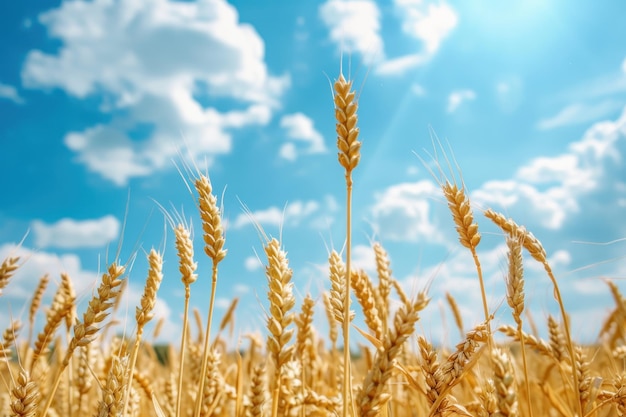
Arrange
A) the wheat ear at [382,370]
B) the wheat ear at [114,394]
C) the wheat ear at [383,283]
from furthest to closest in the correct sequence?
the wheat ear at [383,283], the wheat ear at [114,394], the wheat ear at [382,370]

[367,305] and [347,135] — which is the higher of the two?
[347,135]

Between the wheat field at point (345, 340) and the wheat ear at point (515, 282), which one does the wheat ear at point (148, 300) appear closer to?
the wheat field at point (345, 340)

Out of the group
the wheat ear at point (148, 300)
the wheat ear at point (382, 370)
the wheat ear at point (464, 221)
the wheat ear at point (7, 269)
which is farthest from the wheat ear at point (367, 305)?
the wheat ear at point (7, 269)

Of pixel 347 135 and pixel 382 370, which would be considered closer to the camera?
pixel 382 370

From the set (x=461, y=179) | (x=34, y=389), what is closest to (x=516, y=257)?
(x=461, y=179)

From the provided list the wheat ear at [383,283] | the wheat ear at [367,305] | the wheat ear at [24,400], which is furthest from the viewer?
the wheat ear at [383,283]

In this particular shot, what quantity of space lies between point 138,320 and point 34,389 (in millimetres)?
417

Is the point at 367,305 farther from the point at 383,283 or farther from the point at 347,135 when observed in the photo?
the point at 347,135

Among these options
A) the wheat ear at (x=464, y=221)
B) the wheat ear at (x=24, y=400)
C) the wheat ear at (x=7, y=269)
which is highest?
the wheat ear at (x=464, y=221)

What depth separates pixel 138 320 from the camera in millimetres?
1838

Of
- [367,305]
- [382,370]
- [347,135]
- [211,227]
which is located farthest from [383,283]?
[382,370]

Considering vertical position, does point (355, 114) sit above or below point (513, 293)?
above

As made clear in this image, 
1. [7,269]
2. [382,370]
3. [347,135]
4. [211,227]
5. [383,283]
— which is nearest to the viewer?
[382,370]

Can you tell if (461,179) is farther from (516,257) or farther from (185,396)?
(185,396)
